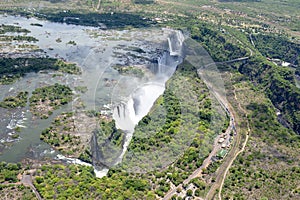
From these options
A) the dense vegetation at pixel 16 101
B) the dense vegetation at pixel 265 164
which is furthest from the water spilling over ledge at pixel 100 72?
the dense vegetation at pixel 265 164

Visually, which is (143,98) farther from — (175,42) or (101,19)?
(101,19)

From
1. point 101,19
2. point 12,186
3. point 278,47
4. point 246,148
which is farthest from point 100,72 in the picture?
point 278,47

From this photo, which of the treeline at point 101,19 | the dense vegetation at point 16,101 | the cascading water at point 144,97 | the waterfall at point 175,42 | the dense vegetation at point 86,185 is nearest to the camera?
the dense vegetation at point 86,185

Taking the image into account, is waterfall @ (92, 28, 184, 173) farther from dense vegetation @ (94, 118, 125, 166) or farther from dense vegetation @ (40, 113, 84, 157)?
dense vegetation @ (40, 113, 84, 157)

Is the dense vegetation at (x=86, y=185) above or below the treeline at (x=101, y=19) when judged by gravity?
below

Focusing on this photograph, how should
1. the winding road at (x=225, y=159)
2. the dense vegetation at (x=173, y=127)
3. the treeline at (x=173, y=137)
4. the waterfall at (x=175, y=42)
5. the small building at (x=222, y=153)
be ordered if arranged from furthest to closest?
1. the waterfall at (x=175, y=42)
2. the small building at (x=222, y=153)
3. the dense vegetation at (x=173, y=127)
4. the treeline at (x=173, y=137)
5. the winding road at (x=225, y=159)

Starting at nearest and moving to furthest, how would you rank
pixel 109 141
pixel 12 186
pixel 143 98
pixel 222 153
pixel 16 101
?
pixel 12 186, pixel 222 153, pixel 109 141, pixel 16 101, pixel 143 98

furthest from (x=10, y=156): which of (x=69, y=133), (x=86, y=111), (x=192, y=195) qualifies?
(x=192, y=195)

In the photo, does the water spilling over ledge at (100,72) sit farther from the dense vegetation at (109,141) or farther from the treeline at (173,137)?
the treeline at (173,137)
